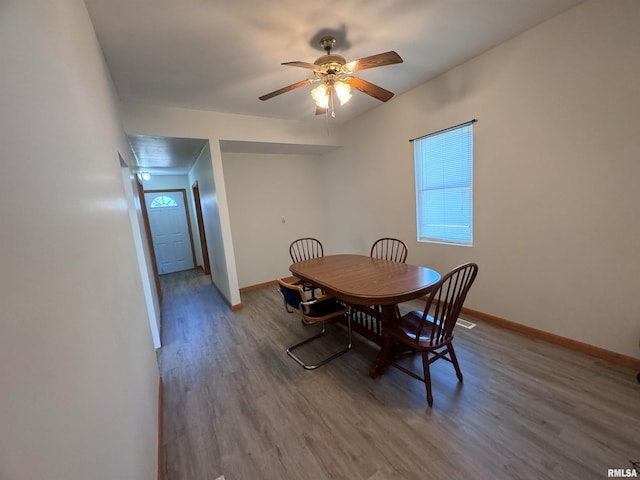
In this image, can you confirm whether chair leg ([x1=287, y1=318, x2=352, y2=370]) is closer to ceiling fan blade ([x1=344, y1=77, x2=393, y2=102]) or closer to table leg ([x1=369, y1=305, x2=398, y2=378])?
table leg ([x1=369, y1=305, x2=398, y2=378])

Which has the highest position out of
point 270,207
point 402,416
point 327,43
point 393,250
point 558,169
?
point 327,43

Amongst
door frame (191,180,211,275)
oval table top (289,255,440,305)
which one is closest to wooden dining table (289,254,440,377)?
oval table top (289,255,440,305)

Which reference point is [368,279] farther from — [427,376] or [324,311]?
[427,376]

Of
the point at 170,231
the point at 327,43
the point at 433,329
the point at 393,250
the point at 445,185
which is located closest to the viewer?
Answer: the point at 433,329

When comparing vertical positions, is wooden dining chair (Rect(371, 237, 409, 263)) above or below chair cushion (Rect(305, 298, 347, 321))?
above

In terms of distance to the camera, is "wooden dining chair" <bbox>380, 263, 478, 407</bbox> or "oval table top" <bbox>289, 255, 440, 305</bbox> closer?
"wooden dining chair" <bbox>380, 263, 478, 407</bbox>

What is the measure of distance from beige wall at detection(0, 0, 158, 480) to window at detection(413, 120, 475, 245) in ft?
10.3

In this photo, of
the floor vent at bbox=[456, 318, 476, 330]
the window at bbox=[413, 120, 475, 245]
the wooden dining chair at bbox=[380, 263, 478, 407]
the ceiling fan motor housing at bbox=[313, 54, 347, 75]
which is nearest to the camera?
the wooden dining chair at bbox=[380, 263, 478, 407]

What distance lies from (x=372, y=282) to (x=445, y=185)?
5.76 feet

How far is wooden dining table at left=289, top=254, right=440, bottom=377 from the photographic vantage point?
183cm

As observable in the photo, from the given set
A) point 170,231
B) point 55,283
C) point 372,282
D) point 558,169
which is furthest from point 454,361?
point 170,231

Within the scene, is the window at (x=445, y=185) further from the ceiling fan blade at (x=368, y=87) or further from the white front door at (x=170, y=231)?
the white front door at (x=170, y=231)

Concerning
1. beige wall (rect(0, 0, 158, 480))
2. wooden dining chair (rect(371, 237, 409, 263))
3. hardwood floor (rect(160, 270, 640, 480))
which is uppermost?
beige wall (rect(0, 0, 158, 480))

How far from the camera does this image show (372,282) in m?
2.07
